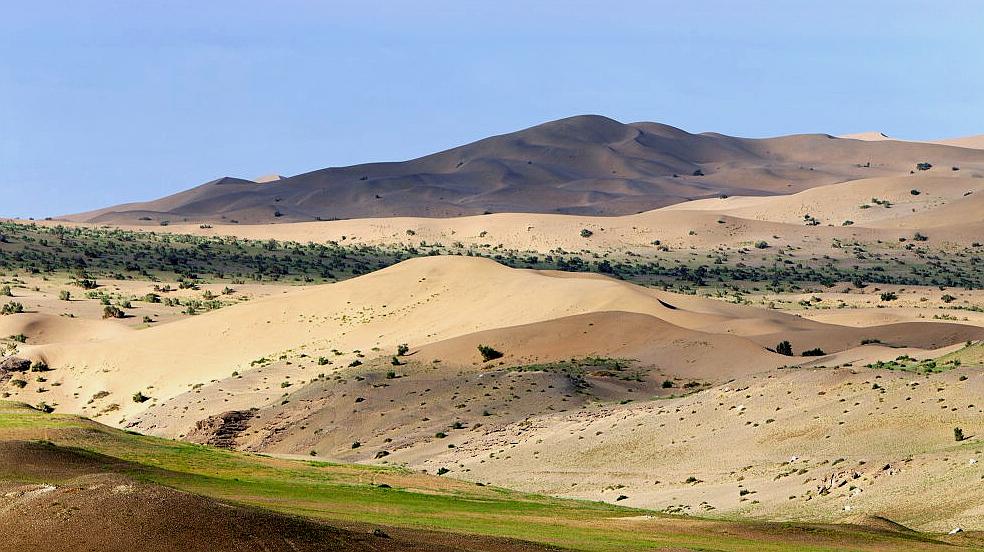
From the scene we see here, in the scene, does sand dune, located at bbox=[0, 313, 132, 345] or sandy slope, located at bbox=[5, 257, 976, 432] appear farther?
sand dune, located at bbox=[0, 313, 132, 345]

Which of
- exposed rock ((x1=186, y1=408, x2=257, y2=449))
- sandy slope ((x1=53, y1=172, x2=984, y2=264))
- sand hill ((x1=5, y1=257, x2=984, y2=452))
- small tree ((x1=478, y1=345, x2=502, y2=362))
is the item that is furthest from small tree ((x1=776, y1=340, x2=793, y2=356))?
sandy slope ((x1=53, y1=172, x2=984, y2=264))

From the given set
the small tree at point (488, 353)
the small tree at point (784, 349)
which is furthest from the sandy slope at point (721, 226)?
the small tree at point (488, 353)

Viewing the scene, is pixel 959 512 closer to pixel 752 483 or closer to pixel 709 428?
pixel 752 483

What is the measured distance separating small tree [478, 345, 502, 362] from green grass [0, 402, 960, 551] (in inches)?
739

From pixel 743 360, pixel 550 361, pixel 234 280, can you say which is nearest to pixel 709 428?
pixel 743 360

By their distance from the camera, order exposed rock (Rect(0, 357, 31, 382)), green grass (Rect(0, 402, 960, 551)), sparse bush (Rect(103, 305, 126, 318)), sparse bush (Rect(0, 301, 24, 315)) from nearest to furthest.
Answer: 1. green grass (Rect(0, 402, 960, 551))
2. exposed rock (Rect(0, 357, 31, 382))
3. sparse bush (Rect(0, 301, 24, 315))
4. sparse bush (Rect(103, 305, 126, 318))

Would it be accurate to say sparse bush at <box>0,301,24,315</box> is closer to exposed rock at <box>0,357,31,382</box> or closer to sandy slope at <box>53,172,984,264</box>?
exposed rock at <box>0,357,31,382</box>

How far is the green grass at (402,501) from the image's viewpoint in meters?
22.4

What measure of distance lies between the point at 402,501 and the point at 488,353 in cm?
2760

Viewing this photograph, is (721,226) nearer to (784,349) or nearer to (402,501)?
(784,349)

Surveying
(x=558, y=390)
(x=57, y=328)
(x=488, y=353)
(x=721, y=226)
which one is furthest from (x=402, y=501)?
(x=721, y=226)

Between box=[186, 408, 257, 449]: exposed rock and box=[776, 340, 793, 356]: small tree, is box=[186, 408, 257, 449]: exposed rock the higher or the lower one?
the lower one

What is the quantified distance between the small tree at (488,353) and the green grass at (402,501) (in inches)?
739

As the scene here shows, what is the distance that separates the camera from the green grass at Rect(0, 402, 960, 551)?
22.4 m
